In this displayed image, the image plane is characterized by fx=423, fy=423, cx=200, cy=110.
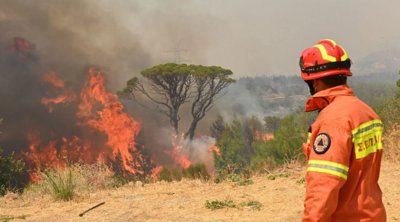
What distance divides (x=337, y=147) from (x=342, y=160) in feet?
0.20

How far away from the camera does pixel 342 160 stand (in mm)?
1836

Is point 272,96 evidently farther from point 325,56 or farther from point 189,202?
point 325,56

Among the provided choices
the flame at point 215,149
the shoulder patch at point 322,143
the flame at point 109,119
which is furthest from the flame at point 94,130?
the shoulder patch at point 322,143

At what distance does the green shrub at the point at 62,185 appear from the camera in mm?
8391

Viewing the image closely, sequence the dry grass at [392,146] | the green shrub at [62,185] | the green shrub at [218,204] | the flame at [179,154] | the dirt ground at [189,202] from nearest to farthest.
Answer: the dirt ground at [189,202], the green shrub at [218,204], the green shrub at [62,185], the dry grass at [392,146], the flame at [179,154]

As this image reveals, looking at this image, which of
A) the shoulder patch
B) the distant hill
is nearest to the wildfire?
the distant hill

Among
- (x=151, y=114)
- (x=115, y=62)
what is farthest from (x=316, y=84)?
(x=115, y=62)

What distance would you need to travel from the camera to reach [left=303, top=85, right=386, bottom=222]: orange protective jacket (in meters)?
1.83

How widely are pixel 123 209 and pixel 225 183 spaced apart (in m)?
2.67

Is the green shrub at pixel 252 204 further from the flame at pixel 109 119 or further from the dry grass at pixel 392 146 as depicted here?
the flame at pixel 109 119

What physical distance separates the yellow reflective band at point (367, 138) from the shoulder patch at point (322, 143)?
136mm

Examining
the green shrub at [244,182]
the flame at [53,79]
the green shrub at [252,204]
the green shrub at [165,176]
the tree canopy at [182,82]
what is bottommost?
the green shrub at [252,204]

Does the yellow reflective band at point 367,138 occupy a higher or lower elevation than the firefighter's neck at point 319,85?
lower

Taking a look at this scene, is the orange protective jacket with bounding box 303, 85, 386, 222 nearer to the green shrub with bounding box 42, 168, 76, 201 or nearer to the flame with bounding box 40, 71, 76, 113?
the green shrub with bounding box 42, 168, 76, 201
